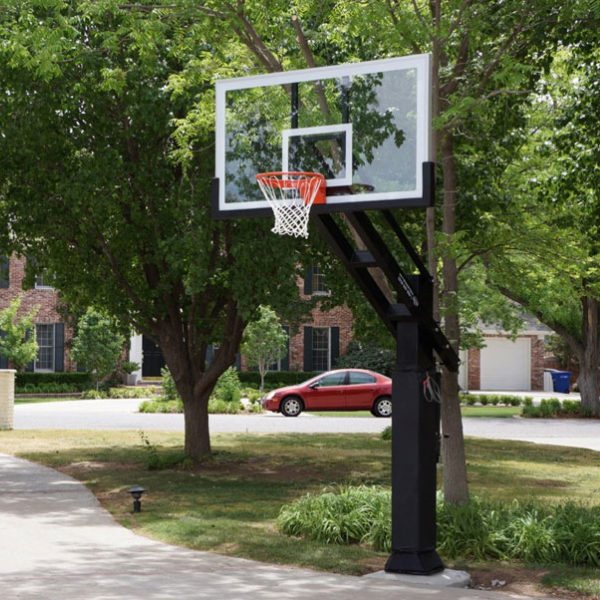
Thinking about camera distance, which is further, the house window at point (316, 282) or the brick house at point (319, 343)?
the brick house at point (319, 343)

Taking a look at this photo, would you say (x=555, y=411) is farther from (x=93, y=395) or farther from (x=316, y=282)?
(x=93, y=395)

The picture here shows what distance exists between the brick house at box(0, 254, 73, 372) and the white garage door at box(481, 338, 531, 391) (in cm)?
2033

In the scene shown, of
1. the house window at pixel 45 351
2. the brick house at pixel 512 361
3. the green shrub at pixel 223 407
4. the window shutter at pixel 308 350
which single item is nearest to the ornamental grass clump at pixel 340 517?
the green shrub at pixel 223 407

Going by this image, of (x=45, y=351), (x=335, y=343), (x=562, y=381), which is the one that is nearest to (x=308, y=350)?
(x=335, y=343)

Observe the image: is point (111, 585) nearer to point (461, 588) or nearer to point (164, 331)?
point (461, 588)

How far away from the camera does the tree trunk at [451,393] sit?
12500 millimetres

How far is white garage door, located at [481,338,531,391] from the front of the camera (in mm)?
51250

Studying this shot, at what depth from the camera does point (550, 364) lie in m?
53.2

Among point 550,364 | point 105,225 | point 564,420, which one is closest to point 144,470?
point 105,225

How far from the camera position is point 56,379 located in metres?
42.3

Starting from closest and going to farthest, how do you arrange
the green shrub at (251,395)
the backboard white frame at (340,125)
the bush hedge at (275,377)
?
the backboard white frame at (340,125)
the green shrub at (251,395)
the bush hedge at (275,377)

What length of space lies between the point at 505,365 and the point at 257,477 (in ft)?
118

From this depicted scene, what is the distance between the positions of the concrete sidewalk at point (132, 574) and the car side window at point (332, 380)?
1866 centimetres

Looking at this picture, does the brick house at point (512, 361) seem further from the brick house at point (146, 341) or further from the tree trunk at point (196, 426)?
the tree trunk at point (196, 426)
